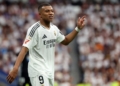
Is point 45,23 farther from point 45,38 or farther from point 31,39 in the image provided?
point 31,39

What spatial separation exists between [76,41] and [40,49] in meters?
10.3

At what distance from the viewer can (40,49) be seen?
802 centimetres

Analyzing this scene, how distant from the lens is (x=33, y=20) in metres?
18.2

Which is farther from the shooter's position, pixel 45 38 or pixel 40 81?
pixel 45 38

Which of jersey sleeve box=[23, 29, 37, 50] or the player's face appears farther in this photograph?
the player's face

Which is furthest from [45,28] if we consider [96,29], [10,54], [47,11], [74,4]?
[74,4]

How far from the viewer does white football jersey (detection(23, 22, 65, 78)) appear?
7969mm

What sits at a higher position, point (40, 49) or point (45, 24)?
point (45, 24)

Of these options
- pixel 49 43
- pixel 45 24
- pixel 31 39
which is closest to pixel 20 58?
pixel 31 39

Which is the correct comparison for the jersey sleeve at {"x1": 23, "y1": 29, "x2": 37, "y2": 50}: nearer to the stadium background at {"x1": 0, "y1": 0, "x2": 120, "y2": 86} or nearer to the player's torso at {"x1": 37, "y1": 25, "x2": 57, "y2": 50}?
the player's torso at {"x1": 37, "y1": 25, "x2": 57, "y2": 50}

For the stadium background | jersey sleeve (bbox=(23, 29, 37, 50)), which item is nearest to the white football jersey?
jersey sleeve (bbox=(23, 29, 37, 50))

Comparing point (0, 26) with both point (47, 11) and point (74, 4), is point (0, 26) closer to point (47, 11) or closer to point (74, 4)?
point (74, 4)

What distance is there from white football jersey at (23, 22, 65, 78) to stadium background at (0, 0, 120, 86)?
7567 millimetres

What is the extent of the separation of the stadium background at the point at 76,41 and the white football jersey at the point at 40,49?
7.57 m
